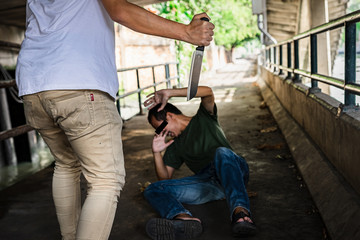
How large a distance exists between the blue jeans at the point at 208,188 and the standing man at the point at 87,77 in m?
0.92

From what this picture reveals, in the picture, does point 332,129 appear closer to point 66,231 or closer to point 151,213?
point 151,213

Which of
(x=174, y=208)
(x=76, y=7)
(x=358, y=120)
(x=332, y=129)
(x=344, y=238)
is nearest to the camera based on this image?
(x=76, y=7)

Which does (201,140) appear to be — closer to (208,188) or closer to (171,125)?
(171,125)

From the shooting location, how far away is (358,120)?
2.52 m

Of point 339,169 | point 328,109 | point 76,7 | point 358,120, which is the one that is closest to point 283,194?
point 339,169

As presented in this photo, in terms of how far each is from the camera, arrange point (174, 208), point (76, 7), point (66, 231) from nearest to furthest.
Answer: point (76, 7), point (66, 231), point (174, 208)

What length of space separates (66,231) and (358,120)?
200cm

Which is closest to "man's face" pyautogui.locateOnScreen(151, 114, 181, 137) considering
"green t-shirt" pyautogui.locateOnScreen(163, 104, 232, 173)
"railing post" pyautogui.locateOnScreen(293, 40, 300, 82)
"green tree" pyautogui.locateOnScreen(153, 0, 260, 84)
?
"green t-shirt" pyautogui.locateOnScreen(163, 104, 232, 173)

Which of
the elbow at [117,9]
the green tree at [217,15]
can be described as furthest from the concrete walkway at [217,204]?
the green tree at [217,15]

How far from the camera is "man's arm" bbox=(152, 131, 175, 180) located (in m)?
3.16

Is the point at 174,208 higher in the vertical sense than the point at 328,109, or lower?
lower

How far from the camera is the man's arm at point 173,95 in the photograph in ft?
9.18

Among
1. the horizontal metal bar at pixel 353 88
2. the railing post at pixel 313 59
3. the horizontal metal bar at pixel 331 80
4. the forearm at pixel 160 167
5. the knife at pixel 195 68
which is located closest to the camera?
the knife at pixel 195 68

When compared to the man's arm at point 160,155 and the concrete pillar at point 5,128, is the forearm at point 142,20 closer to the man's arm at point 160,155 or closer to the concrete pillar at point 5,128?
the man's arm at point 160,155
